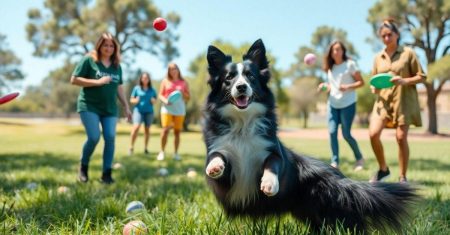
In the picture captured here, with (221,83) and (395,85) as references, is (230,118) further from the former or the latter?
(395,85)

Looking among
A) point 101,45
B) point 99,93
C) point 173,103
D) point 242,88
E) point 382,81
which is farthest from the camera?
point 173,103

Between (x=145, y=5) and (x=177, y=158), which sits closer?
(x=177, y=158)

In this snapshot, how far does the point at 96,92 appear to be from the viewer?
17.8ft

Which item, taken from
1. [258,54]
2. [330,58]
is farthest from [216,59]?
[330,58]

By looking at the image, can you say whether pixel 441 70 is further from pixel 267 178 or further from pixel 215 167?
pixel 215 167

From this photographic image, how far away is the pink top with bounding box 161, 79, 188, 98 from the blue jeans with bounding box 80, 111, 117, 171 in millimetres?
3405

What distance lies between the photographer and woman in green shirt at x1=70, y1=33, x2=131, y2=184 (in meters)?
5.39

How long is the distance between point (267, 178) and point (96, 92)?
3594mm

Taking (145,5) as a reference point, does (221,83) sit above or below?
below

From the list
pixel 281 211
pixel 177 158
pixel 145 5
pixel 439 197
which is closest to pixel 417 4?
pixel 145 5

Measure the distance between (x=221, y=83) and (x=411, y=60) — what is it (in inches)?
127

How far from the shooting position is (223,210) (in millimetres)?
2992

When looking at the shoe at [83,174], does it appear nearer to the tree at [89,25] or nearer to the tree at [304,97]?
the tree at [89,25]

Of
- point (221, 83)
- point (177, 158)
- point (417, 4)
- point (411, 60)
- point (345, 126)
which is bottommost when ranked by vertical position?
point (177, 158)
